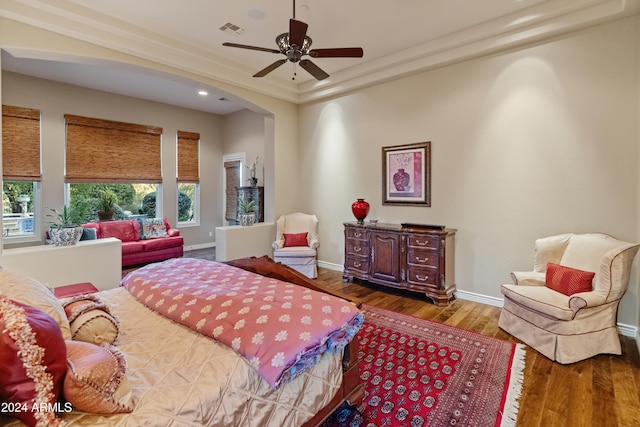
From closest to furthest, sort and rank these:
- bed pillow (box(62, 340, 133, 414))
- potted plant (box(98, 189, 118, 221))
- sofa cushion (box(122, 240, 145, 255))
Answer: bed pillow (box(62, 340, 133, 414)) < sofa cushion (box(122, 240, 145, 255)) < potted plant (box(98, 189, 118, 221))

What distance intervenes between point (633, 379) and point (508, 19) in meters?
3.69

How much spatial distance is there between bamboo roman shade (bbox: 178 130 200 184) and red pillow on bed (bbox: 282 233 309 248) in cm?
374

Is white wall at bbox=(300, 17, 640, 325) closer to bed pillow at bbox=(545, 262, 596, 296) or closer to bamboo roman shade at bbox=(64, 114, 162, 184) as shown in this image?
bed pillow at bbox=(545, 262, 596, 296)

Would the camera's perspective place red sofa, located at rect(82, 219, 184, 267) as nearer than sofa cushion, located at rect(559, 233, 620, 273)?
No

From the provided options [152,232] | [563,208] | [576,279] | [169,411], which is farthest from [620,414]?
[152,232]

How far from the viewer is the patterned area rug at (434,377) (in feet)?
6.45

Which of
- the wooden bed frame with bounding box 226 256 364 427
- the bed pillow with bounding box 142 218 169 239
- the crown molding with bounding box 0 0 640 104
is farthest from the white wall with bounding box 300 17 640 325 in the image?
the bed pillow with bounding box 142 218 169 239

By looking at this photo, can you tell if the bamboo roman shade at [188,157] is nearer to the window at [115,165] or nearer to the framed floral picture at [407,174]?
the window at [115,165]

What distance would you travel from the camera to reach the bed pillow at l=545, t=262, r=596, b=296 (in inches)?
109

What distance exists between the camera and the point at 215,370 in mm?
1364

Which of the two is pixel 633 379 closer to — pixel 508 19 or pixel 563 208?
pixel 563 208

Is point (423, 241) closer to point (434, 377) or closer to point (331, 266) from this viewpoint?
point (434, 377)

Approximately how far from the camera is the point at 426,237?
13.1 ft

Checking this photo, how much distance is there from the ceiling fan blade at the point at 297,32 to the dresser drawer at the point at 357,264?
121 inches
